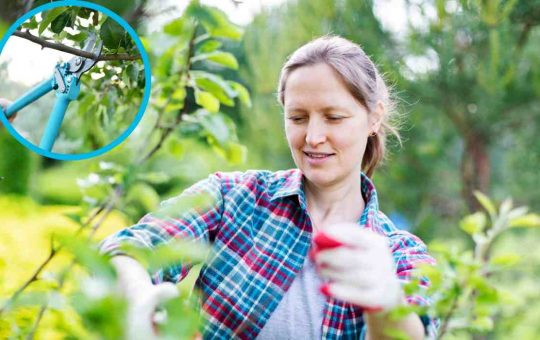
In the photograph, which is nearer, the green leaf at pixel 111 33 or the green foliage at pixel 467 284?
the green foliage at pixel 467 284

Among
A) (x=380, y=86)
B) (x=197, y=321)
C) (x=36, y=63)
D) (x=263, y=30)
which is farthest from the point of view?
(x=263, y=30)

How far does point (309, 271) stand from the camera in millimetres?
1226

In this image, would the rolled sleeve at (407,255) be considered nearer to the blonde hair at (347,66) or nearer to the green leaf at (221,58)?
the blonde hair at (347,66)

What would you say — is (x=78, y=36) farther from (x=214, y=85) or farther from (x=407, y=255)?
(x=407, y=255)

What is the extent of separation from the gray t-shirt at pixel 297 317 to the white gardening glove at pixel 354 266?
0.51 metres

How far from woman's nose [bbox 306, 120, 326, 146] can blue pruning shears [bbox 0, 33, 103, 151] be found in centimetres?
41

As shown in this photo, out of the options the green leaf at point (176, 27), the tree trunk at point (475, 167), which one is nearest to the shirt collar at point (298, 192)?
the green leaf at point (176, 27)

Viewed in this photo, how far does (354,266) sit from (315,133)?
53 centimetres

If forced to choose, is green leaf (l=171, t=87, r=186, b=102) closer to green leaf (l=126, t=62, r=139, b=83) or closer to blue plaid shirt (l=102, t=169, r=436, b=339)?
blue plaid shirt (l=102, t=169, r=436, b=339)

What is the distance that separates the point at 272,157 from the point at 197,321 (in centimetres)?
416

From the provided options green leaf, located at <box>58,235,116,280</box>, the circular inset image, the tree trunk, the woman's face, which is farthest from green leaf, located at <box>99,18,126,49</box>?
the tree trunk

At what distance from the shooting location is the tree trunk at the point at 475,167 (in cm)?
415

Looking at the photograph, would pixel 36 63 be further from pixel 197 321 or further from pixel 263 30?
pixel 263 30

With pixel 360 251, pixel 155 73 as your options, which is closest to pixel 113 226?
pixel 155 73
